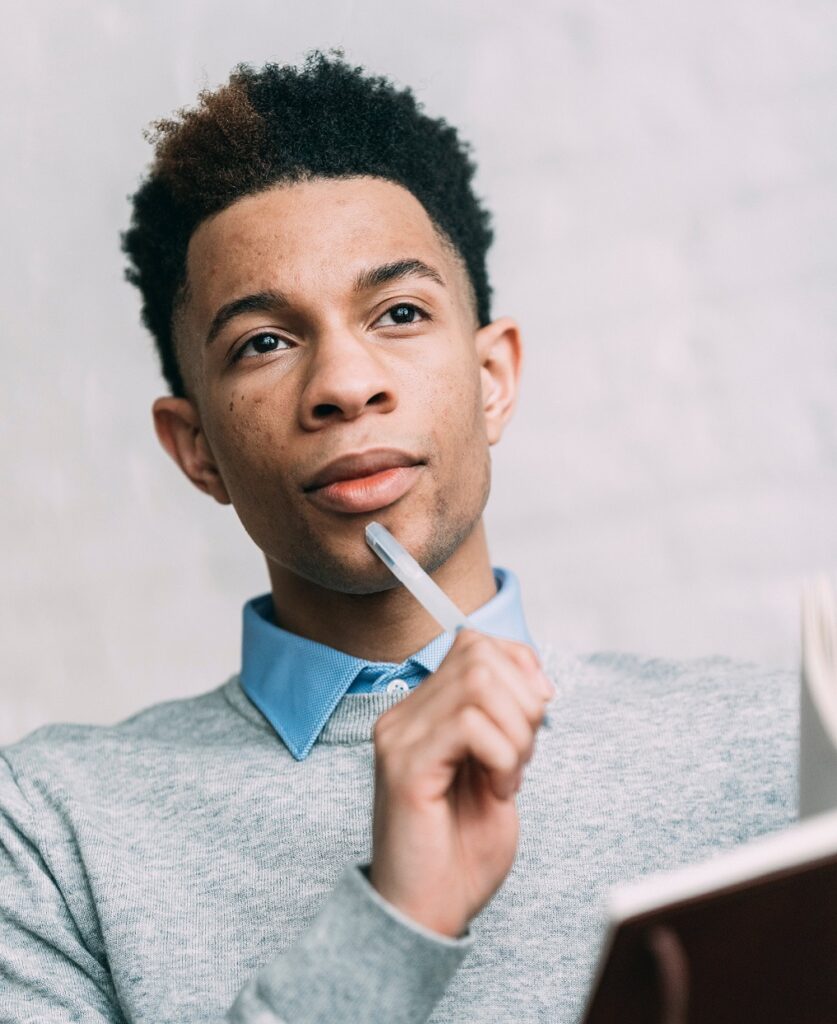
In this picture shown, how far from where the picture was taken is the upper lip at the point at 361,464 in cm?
139

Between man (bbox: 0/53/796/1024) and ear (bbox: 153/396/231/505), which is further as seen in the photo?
ear (bbox: 153/396/231/505)

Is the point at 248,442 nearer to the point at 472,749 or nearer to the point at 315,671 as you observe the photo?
the point at 315,671

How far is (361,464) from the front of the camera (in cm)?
139

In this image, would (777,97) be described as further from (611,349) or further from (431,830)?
(431,830)

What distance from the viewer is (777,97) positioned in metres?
2.05

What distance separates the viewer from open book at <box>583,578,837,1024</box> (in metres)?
0.76

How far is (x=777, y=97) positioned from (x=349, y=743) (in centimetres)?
115

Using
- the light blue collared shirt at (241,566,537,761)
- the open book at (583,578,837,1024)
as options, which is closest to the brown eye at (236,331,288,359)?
the light blue collared shirt at (241,566,537,761)

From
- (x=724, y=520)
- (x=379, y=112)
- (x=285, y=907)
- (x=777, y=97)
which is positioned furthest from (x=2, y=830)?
(x=777, y=97)

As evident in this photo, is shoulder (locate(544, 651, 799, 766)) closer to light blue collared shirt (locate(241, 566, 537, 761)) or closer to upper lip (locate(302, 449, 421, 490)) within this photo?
light blue collared shirt (locate(241, 566, 537, 761))

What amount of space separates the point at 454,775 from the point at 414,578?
0.28m

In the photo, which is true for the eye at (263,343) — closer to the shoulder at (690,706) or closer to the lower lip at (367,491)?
the lower lip at (367,491)

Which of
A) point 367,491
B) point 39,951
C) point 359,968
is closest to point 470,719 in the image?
point 359,968

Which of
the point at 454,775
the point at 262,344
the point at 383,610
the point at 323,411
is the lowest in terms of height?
the point at 454,775
